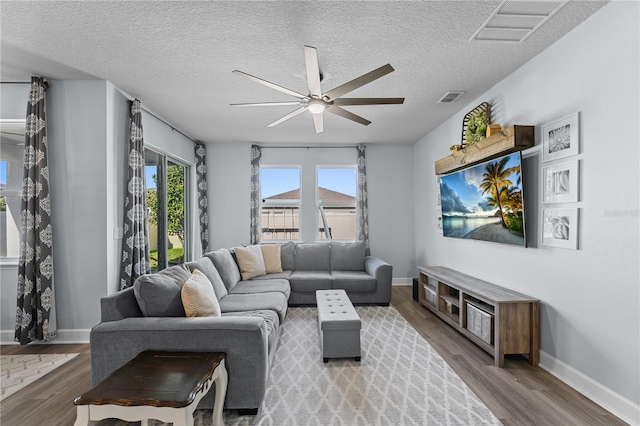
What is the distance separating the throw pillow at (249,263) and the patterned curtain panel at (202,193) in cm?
138

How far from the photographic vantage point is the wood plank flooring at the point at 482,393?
6.41ft

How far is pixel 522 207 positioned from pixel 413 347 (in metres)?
1.70

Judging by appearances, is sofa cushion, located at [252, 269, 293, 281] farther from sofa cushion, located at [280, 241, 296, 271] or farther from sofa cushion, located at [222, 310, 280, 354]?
sofa cushion, located at [222, 310, 280, 354]

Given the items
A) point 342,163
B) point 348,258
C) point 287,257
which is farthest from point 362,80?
point 342,163

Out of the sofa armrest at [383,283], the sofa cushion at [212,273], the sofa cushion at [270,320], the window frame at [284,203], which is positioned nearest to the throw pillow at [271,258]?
the window frame at [284,203]

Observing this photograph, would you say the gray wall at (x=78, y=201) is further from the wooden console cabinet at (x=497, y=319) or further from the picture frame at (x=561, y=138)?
the picture frame at (x=561, y=138)

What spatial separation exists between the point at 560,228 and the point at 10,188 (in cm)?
547

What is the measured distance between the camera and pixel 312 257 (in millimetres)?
5035

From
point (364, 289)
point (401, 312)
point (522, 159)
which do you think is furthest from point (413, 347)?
point (522, 159)

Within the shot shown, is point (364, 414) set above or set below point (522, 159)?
below

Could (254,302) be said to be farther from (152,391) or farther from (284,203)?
(284,203)

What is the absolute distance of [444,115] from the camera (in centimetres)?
417

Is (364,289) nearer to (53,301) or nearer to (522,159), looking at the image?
(522,159)

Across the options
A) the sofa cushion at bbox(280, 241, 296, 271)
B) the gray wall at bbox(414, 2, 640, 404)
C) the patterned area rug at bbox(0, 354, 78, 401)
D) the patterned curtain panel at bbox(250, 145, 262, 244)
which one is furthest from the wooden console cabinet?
the patterned area rug at bbox(0, 354, 78, 401)
